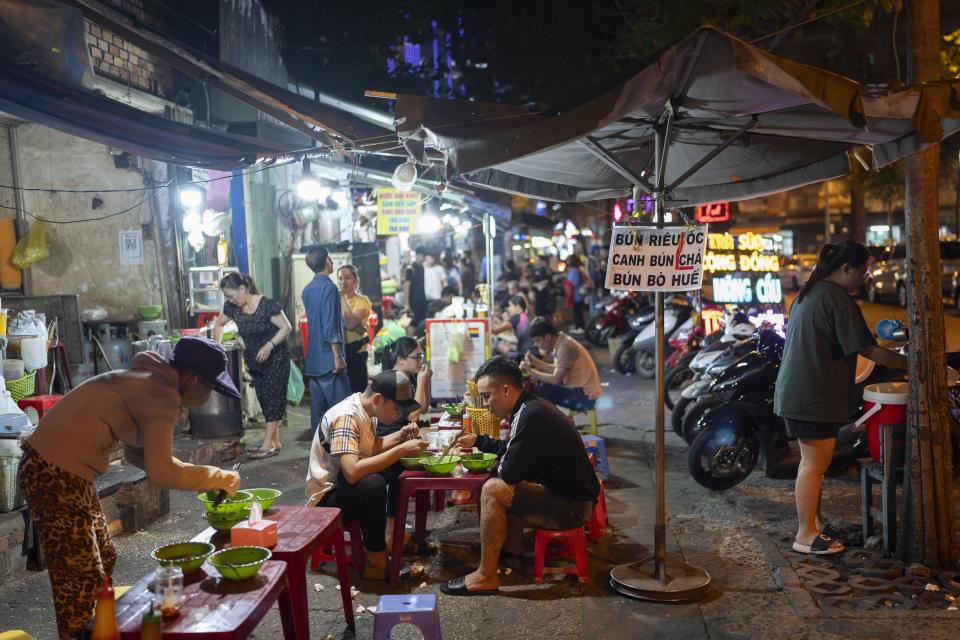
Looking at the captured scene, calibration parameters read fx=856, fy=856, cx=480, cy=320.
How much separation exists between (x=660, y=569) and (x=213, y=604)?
3.19m

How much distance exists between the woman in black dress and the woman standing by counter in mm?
1241

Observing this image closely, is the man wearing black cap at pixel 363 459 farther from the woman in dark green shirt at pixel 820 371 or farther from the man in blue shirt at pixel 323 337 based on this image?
the man in blue shirt at pixel 323 337

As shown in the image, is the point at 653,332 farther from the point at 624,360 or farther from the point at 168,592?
the point at 168,592

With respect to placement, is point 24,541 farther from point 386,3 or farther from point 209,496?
point 386,3

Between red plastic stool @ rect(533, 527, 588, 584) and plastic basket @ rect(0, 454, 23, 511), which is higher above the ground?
plastic basket @ rect(0, 454, 23, 511)

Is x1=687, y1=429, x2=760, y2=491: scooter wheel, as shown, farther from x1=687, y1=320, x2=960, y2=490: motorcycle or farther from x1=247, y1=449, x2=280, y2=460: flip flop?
x1=247, y1=449, x2=280, y2=460: flip flop

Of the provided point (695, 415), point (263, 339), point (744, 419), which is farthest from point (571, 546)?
point (263, 339)

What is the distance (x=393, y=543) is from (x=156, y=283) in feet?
19.8

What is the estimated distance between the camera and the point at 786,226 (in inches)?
2141

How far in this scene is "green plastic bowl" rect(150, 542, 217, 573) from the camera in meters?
3.75

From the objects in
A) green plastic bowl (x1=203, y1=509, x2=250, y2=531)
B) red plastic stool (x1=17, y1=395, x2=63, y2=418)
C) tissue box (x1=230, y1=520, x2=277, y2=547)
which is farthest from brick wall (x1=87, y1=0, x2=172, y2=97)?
tissue box (x1=230, y1=520, x2=277, y2=547)

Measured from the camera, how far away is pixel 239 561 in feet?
12.5

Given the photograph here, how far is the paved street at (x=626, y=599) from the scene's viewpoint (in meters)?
5.10

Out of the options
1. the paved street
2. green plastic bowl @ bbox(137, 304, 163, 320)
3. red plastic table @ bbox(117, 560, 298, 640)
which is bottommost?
the paved street
